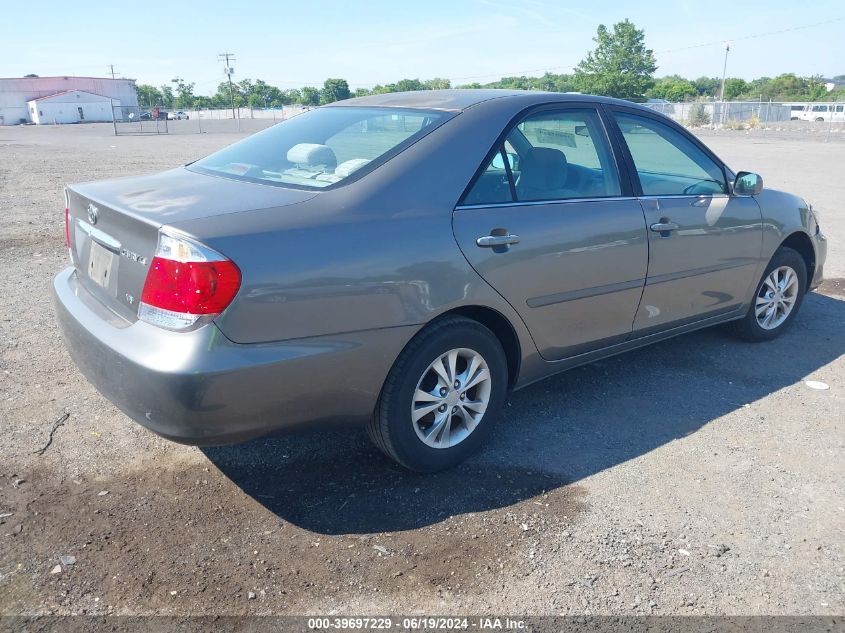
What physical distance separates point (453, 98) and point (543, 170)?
0.61 m

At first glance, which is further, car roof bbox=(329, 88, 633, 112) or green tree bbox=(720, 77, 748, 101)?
green tree bbox=(720, 77, 748, 101)

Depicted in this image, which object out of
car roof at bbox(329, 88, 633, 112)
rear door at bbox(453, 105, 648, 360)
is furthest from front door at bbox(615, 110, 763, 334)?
car roof at bbox(329, 88, 633, 112)

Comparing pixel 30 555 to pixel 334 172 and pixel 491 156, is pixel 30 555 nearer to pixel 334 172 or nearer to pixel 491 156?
pixel 334 172

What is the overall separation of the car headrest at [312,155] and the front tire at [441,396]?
967mm

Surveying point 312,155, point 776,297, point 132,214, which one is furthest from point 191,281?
point 776,297

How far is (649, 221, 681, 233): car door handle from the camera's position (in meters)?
3.96

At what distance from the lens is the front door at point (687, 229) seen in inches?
160

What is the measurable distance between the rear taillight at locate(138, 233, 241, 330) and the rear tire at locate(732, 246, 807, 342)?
3.86m

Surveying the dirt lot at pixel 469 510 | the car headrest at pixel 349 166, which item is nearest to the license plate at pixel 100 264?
the dirt lot at pixel 469 510

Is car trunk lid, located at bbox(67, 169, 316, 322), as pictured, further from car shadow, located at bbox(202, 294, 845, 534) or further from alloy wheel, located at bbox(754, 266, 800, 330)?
alloy wheel, located at bbox(754, 266, 800, 330)

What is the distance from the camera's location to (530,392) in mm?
4359

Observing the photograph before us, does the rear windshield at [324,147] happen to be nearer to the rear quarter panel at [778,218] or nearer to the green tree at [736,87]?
the rear quarter panel at [778,218]

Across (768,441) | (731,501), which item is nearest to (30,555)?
(731,501)

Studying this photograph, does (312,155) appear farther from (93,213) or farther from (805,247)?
(805,247)
